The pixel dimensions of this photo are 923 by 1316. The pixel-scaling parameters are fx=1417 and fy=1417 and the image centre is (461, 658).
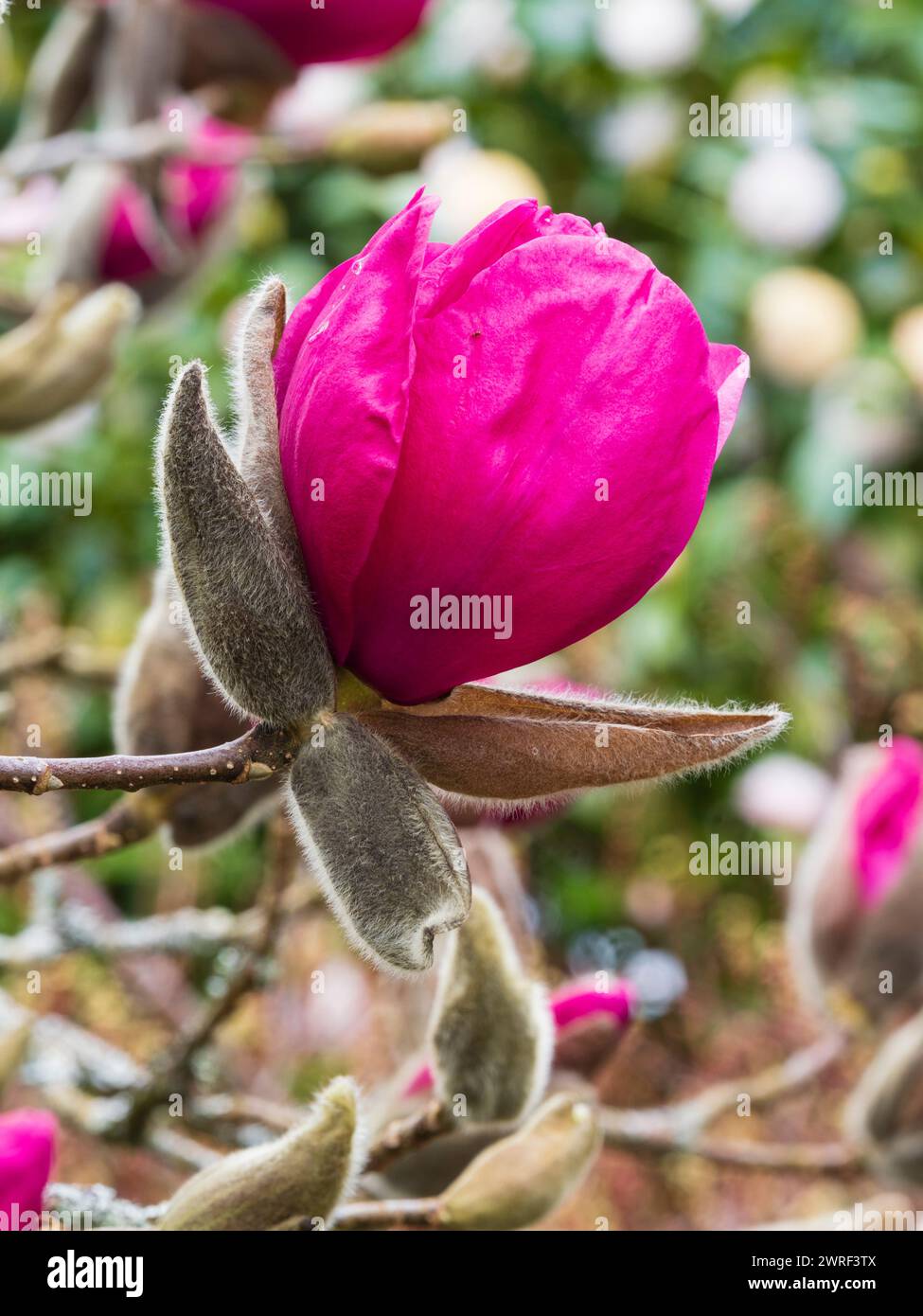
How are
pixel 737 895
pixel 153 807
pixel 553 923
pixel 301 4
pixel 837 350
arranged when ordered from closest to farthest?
1. pixel 153 807
2. pixel 301 4
3. pixel 553 923
4. pixel 737 895
5. pixel 837 350

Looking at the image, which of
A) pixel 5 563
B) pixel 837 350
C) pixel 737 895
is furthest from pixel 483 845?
pixel 837 350

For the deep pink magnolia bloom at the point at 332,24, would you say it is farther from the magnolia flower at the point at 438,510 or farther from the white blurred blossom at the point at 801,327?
the white blurred blossom at the point at 801,327

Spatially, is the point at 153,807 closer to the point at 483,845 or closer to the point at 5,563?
the point at 483,845

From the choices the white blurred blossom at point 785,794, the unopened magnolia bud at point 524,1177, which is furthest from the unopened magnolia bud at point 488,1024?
the white blurred blossom at point 785,794

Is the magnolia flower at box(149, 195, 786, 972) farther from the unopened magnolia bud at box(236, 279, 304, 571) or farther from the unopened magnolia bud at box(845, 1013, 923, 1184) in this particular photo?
the unopened magnolia bud at box(845, 1013, 923, 1184)

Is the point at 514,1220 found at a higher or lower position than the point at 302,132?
lower

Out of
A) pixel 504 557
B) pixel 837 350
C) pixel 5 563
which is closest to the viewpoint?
pixel 504 557

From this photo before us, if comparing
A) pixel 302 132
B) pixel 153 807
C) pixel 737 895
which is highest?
pixel 302 132
